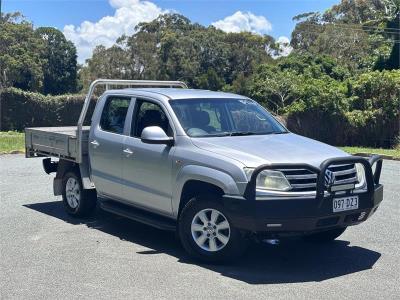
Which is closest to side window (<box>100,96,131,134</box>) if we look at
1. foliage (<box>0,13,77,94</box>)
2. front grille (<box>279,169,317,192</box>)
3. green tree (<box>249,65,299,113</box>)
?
front grille (<box>279,169,317,192</box>)

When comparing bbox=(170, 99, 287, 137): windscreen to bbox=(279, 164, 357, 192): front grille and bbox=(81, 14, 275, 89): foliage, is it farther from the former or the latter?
bbox=(81, 14, 275, 89): foliage

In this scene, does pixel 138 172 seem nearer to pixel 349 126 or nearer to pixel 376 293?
pixel 376 293

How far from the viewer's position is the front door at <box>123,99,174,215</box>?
7199 mm

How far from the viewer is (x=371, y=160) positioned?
7.25 meters

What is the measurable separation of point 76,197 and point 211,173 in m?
3.26

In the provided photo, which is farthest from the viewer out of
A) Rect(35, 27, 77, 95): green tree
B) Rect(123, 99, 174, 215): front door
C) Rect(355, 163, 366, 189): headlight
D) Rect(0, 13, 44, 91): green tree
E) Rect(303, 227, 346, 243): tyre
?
Rect(35, 27, 77, 95): green tree

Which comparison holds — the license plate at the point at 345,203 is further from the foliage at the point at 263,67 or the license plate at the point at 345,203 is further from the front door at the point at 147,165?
the foliage at the point at 263,67

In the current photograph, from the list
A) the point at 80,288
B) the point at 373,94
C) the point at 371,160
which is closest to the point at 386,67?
the point at 373,94

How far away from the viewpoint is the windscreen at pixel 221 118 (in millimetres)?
7379

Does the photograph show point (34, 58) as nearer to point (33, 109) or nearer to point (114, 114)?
point (33, 109)

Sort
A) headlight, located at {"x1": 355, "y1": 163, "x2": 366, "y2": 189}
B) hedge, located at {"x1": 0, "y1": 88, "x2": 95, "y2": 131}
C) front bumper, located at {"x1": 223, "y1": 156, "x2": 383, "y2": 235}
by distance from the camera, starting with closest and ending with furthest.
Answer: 1. front bumper, located at {"x1": 223, "y1": 156, "x2": 383, "y2": 235}
2. headlight, located at {"x1": 355, "y1": 163, "x2": 366, "y2": 189}
3. hedge, located at {"x1": 0, "y1": 88, "x2": 95, "y2": 131}

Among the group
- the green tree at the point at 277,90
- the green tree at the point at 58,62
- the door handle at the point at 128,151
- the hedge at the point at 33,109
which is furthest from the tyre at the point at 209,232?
the green tree at the point at 58,62

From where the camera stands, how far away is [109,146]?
8102 millimetres

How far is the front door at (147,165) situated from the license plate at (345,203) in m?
1.90
